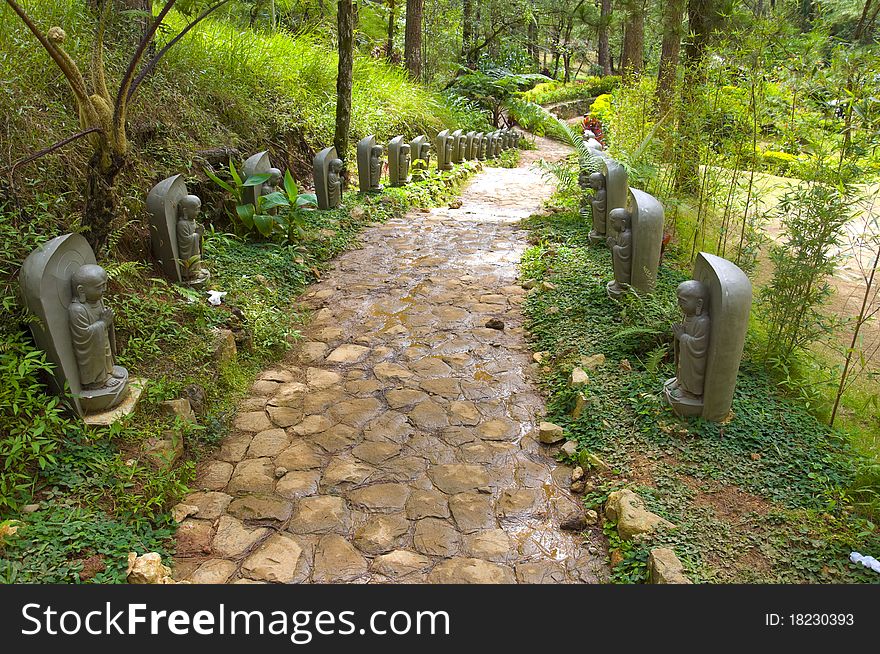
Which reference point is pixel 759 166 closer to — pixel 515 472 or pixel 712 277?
pixel 712 277

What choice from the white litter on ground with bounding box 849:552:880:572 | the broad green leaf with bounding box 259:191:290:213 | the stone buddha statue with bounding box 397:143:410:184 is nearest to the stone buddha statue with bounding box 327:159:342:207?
the broad green leaf with bounding box 259:191:290:213

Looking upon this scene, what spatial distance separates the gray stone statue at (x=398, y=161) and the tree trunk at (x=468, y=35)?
11865 millimetres

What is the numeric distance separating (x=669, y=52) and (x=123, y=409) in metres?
9.24

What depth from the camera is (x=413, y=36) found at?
15266 millimetres

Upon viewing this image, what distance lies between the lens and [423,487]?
11.7 ft

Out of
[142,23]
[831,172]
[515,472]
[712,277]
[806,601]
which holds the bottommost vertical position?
[515,472]

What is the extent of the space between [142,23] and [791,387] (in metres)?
7.23

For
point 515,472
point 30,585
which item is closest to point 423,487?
point 515,472

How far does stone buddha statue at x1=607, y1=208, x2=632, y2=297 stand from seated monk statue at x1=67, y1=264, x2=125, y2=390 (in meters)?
3.88

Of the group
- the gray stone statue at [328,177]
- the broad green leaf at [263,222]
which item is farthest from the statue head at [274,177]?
the gray stone statue at [328,177]

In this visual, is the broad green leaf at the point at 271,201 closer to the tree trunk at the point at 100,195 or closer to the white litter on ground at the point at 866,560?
the tree trunk at the point at 100,195

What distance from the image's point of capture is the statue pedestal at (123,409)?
3.45 metres

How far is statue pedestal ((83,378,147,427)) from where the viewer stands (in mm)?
3449

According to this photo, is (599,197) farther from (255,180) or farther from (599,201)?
(255,180)
